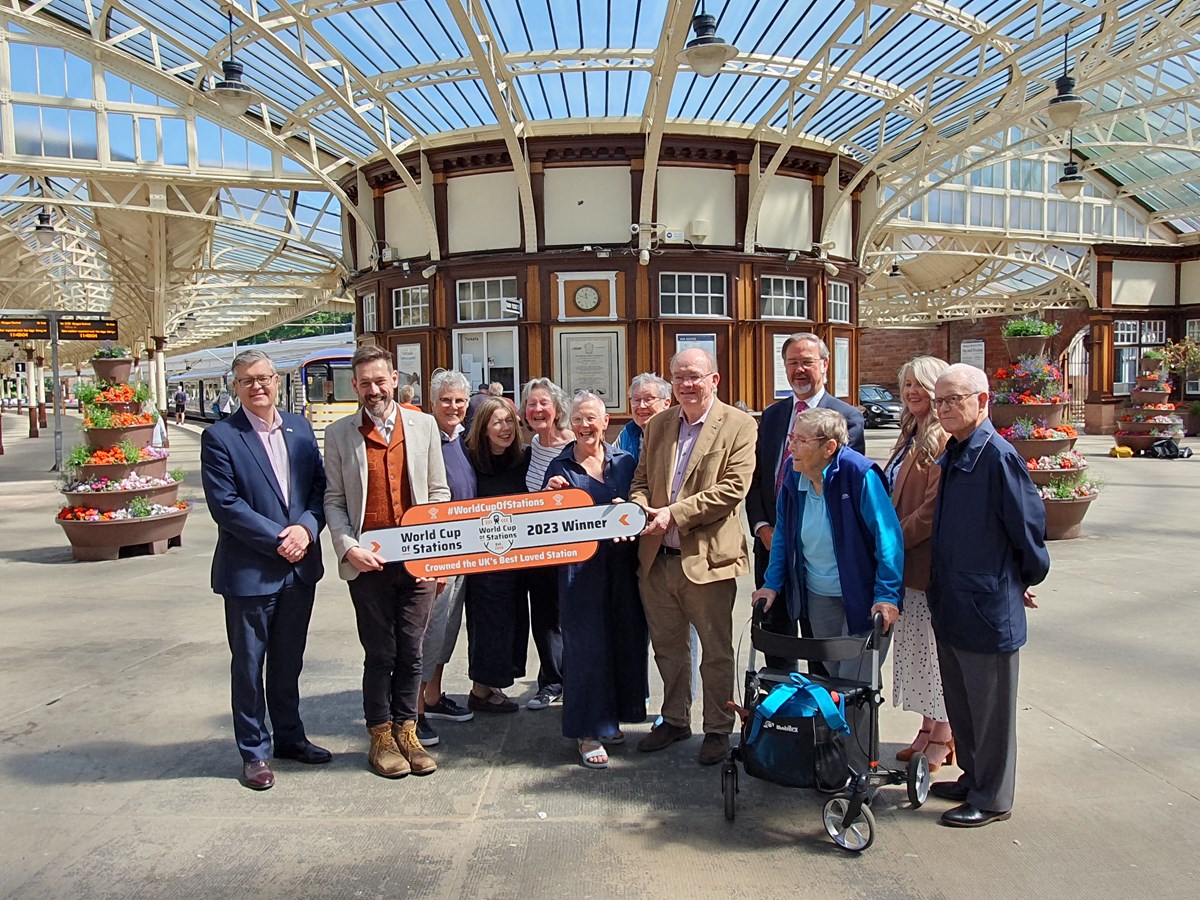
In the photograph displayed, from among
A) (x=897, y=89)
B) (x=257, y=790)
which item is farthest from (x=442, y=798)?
(x=897, y=89)

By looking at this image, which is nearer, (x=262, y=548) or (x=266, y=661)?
(x=262, y=548)

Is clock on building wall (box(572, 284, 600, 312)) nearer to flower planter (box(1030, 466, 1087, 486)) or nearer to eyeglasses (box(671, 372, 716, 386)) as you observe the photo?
flower planter (box(1030, 466, 1087, 486))

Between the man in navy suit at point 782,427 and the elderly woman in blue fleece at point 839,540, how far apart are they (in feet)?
1.60

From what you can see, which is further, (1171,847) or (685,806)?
(685,806)

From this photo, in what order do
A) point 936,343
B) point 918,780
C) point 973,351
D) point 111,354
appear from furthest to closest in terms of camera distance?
point 936,343
point 973,351
point 111,354
point 918,780

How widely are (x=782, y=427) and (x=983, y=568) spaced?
4.37ft

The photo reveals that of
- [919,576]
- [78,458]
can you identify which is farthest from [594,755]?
[78,458]

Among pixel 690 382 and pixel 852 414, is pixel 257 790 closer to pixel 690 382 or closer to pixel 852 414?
pixel 690 382

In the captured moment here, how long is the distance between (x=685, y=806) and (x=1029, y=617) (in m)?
3.70

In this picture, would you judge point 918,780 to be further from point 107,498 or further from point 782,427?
point 107,498

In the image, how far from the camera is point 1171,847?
126 inches

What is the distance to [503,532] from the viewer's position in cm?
383

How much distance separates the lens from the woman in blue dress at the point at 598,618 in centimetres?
400

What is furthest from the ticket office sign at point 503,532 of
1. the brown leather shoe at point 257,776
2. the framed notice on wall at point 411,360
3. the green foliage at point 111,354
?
the framed notice on wall at point 411,360
